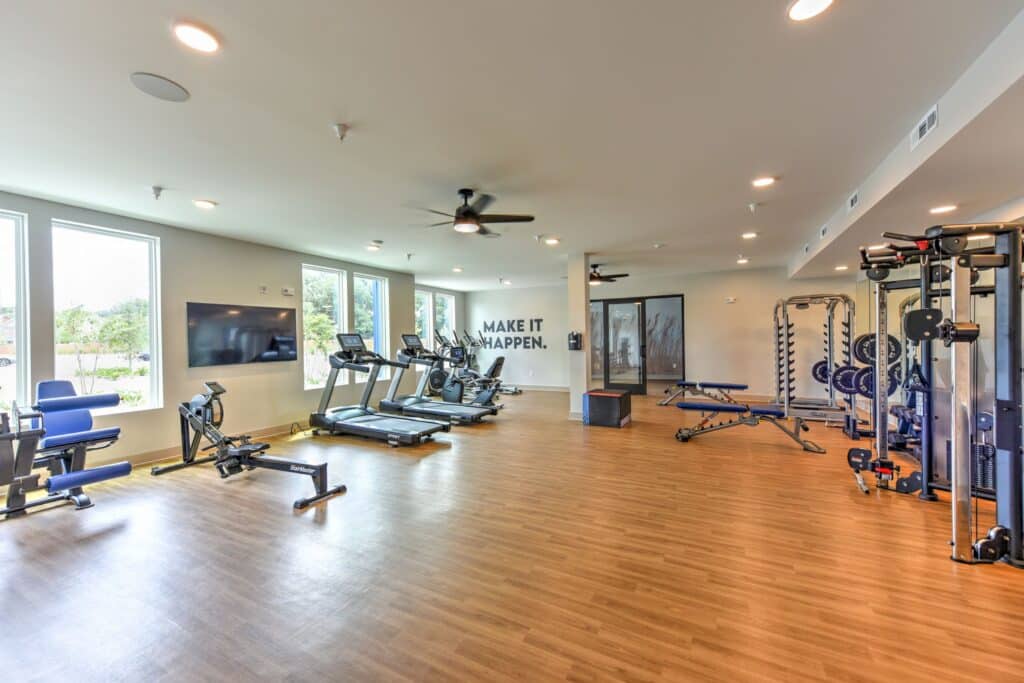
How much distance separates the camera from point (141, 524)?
3.25 metres

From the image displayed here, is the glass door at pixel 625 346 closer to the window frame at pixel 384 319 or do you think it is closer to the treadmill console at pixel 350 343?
the window frame at pixel 384 319

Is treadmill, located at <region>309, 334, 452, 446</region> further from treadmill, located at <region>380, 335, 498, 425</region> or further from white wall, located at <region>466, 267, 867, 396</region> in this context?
white wall, located at <region>466, 267, 867, 396</region>

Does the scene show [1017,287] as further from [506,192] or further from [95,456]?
[95,456]

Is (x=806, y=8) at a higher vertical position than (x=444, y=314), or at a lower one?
higher

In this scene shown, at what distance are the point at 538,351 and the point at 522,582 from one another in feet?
29.9

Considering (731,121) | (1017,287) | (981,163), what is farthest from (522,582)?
(981,163)

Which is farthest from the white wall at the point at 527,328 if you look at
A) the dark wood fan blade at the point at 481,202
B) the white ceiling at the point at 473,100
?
the dark wood fan blade at the point at 481,202

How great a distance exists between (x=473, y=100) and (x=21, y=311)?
5.03m

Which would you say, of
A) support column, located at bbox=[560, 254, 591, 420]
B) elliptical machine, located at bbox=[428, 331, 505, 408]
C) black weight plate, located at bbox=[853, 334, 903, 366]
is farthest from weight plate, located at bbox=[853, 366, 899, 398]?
elliptical machine, located at bbox=[428, 331, 505, 408]

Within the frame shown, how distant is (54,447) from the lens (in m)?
3.66

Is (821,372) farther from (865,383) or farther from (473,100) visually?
(473,100)

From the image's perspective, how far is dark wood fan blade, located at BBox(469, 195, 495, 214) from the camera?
164 inches

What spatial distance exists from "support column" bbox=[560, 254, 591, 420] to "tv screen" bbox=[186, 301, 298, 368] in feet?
15.2

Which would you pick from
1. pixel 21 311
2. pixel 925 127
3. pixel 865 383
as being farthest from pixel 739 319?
pixel 21 311
